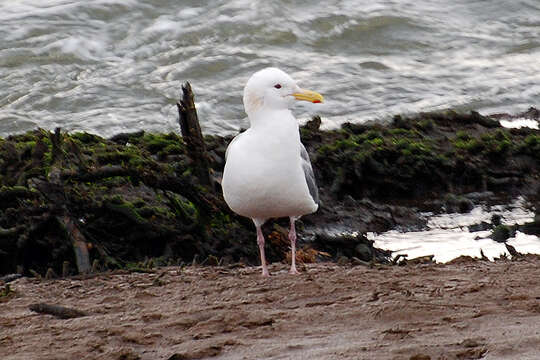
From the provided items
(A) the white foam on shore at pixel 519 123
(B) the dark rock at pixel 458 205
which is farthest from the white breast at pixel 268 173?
(A) the white foam on shore at pixel 519 123

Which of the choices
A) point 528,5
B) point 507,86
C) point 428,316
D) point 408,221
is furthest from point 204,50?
point 428,316

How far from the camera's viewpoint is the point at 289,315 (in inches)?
182

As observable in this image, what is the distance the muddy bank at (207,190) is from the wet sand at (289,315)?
62 cm

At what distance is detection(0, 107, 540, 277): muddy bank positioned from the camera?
21.4 feet

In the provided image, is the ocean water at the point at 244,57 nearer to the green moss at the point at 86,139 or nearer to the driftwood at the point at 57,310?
the green moss at the point at 86,139

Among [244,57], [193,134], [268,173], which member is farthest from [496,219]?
[244,57]

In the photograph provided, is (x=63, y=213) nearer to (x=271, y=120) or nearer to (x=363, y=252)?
(x=271, y=120)

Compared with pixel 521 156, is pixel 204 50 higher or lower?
higher

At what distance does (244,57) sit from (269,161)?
815 centimetres

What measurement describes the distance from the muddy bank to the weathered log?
0.10ft

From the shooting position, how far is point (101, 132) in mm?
11344

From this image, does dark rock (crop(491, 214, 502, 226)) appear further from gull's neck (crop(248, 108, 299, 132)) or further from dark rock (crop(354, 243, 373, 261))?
gull's neck (crop(248, 108, 299, 132))

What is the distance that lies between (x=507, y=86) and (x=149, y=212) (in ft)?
21.9

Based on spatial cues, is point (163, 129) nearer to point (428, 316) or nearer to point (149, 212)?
point (149, 212)
